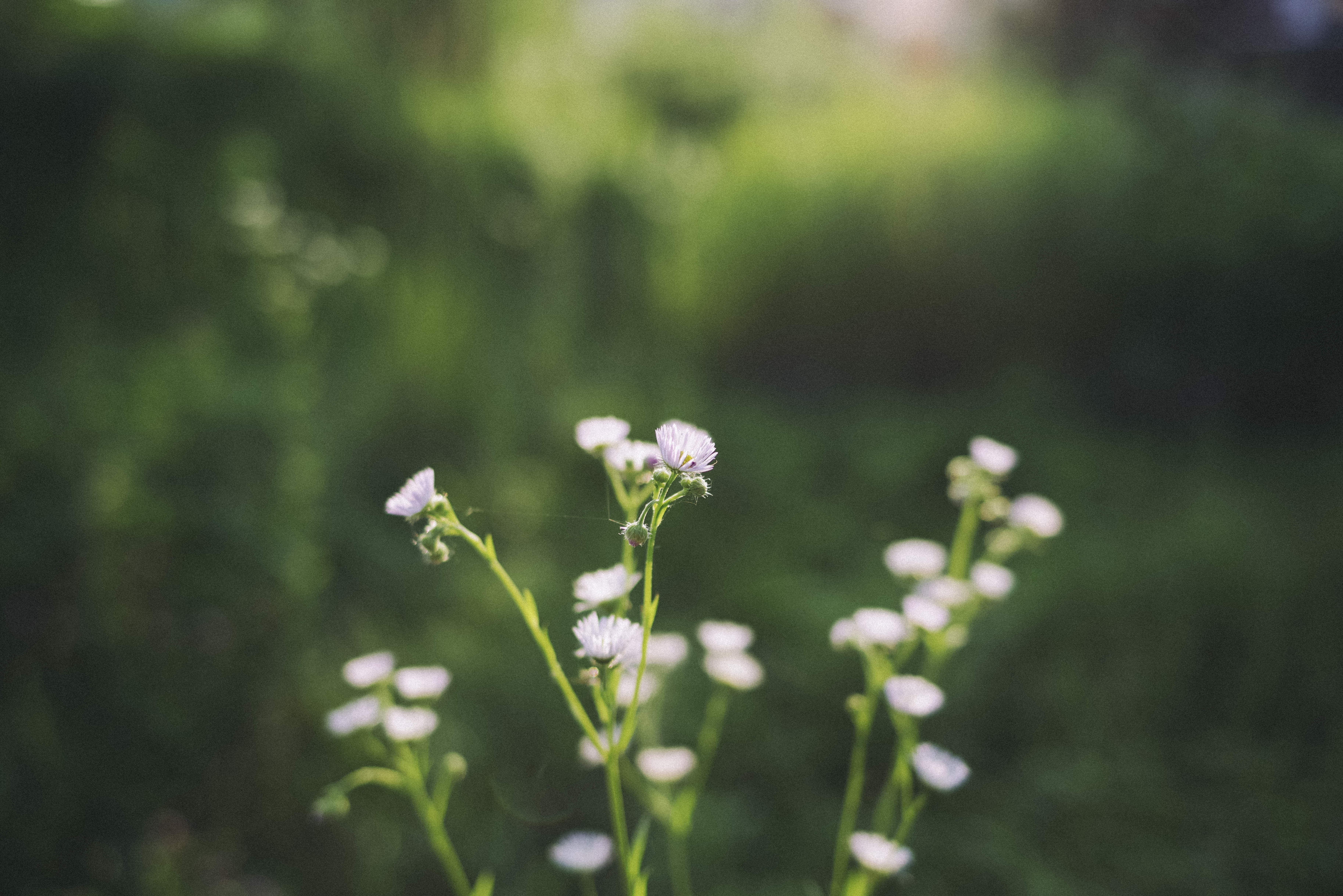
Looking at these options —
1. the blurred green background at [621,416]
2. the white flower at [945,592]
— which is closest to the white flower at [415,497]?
the white flower at [945,592]

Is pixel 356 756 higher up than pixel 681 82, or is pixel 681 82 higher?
pixel 681 82

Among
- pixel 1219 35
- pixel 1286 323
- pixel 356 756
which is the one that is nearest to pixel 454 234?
pixel 356 756

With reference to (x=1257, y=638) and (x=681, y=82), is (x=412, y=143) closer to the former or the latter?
(x=1257, y=638)

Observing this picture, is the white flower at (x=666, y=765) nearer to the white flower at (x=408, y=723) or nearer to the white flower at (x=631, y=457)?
the white flower at (x=408, y=723)

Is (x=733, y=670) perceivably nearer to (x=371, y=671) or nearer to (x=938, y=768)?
(x=938, y=768)

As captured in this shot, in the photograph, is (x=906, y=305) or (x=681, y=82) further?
(x=681, y=82)

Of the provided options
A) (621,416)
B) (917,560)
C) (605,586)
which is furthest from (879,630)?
(621,416)
